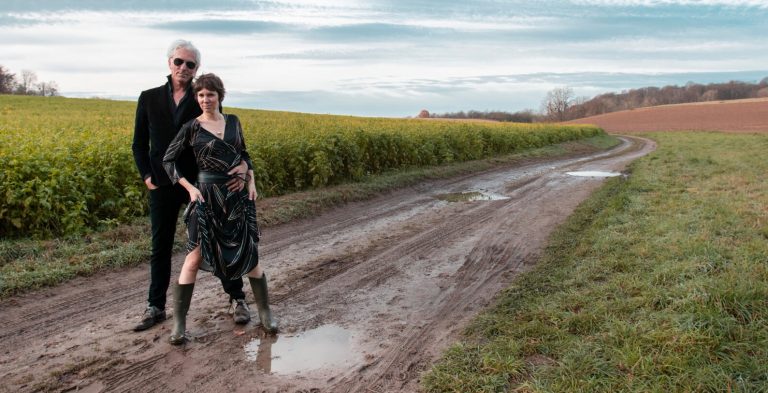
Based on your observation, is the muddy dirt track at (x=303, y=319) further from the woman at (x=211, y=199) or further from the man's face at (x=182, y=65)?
the man's face at (x=182, y=65)

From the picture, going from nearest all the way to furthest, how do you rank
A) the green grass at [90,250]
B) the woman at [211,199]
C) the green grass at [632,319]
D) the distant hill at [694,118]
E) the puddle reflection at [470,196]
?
the green grass at [632,319]
the woman at [211,199]
the green grass at [90,250]
the puddle reflection at [470,196]
the distant hill at [694,118]

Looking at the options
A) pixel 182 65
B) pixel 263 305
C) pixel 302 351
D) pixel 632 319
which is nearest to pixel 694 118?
pixel 632 319

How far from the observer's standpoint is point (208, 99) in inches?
156

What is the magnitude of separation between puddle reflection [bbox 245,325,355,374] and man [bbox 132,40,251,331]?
0.50 metres

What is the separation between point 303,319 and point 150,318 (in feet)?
4.18

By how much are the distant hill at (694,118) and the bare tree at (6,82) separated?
214ft

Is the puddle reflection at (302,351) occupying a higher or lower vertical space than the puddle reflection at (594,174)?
lower

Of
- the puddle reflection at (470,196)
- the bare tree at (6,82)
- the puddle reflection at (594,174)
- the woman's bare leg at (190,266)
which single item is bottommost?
the puddle reflection at (470,196)

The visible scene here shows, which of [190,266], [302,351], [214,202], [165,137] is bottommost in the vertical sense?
[302,351]

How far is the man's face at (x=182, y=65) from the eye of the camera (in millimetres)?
4078

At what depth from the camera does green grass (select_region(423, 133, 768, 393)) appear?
132 inches

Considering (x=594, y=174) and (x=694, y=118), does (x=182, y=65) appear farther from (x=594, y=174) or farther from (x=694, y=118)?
(x=694, y=118)

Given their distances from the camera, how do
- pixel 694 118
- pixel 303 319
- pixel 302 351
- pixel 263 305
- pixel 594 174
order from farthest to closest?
pixel 694 118, pixel 594 174, pixel 303 319, pixel 263 305, pixel 302 351

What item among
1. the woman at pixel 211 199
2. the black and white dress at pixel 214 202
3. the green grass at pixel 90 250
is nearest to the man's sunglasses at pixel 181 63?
the woman at pixel 211 199
